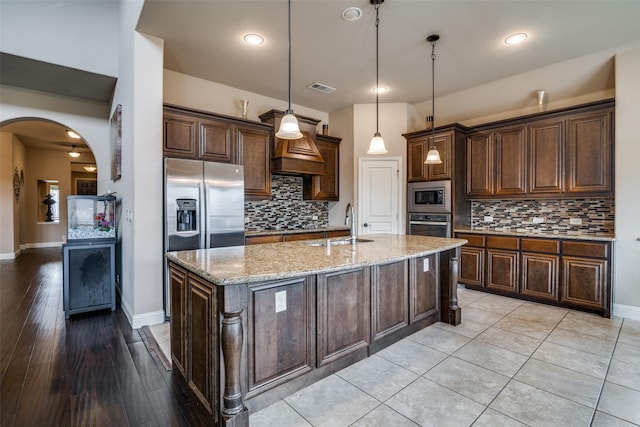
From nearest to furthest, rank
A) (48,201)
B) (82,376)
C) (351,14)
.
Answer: (82,376) < (351,14) < (48,201)

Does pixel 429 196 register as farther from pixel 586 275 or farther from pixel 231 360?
pixel 231 360

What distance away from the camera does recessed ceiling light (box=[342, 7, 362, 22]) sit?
2.77 metres

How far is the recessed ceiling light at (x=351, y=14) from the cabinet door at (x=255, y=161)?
6.50ft

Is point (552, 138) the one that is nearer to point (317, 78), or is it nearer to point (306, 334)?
point (317, 78)

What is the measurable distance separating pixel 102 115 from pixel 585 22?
254 inches

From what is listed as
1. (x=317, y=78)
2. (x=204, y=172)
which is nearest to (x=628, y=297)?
(x=317, y=78)

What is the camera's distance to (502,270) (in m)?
4.15

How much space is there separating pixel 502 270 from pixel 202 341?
392 cm

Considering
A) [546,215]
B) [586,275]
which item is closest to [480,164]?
[546,215]

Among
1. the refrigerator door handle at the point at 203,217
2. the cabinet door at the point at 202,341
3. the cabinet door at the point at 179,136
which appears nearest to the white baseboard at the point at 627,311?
the cabinet door at the point at 202,341

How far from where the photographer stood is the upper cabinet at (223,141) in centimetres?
361

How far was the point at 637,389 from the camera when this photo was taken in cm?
203

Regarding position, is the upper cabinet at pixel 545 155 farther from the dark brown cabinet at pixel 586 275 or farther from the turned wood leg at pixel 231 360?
the turned wood leg at pixel 231 360

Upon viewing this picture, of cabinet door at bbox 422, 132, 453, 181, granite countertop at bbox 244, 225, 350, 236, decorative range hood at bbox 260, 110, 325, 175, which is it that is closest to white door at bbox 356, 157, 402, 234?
granite countertop at bbox 244, 225, 350, 236
